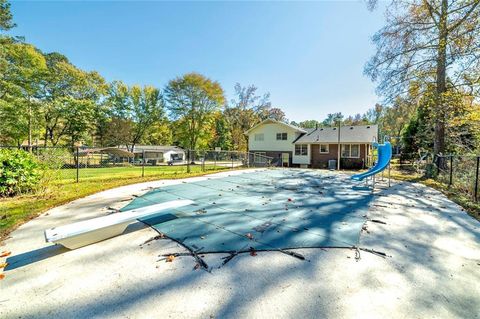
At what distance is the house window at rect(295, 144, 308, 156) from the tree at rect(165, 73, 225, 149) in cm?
1425

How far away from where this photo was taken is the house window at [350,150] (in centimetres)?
2048

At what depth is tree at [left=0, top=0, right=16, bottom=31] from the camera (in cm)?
1527

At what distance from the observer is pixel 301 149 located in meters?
23.9

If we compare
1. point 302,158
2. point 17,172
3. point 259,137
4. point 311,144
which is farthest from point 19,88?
point 311,144

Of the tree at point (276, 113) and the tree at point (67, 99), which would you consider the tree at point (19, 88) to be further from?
the tree at point (276, 113)

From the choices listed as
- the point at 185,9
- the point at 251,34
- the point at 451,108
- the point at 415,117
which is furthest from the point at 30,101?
the point at 415,117

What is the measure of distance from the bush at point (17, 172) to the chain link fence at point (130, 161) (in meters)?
0.42

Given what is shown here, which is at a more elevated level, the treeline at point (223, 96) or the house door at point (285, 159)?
the treeline at point (223, 96)

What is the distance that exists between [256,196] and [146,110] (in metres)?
33.1

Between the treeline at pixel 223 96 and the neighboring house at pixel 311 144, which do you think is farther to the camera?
the neighboring house at pixel 311 144

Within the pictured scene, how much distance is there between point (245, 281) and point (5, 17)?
24700mm

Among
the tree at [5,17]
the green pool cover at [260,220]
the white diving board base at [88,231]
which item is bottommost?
the green pool cover at [260,220]

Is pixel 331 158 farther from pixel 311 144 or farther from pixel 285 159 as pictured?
pixel 285 159

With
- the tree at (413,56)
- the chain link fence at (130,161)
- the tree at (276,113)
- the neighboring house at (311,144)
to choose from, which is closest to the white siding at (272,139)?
the neighboring house at (311,144)
